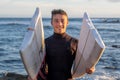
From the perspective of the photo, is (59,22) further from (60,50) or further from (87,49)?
(87,49)

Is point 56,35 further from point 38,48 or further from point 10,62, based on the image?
point 10,62

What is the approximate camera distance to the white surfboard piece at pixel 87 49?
5.11m

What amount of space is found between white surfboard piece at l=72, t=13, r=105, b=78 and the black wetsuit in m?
0.11

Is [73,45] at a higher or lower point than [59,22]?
lower

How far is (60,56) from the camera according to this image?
544 cm

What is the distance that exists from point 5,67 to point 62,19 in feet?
38.4

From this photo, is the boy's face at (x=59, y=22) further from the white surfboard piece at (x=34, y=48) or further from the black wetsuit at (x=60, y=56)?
the white surfboard piece at (x=34, y=48)

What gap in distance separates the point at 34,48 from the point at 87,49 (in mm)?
749

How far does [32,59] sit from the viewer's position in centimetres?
523

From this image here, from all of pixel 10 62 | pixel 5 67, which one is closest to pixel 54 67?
pixel 5 67

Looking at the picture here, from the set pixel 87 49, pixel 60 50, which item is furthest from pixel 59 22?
pixel 87 49

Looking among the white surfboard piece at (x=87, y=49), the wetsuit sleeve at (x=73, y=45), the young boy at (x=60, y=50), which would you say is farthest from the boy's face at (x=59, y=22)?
the white surfboard piece at (x=87, y=49)

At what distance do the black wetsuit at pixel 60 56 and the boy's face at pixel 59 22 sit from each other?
80mm

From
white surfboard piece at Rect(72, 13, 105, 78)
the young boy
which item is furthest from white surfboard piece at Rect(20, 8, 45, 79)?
white surfboard piece at Rect(72, 13, 105, 78)
